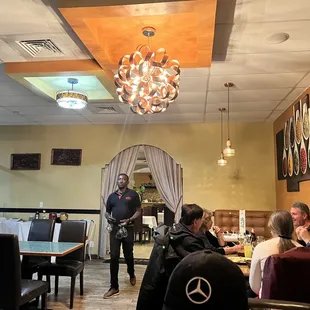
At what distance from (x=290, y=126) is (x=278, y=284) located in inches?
161

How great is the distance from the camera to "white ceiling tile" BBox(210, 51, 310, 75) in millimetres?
3564

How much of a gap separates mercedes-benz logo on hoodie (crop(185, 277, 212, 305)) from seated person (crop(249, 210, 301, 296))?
1.55 metres

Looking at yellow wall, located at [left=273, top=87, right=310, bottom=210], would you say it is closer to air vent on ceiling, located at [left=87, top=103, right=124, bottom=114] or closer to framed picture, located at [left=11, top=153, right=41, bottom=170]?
air vent on ceiling, located at [left=87, top=103, right=124, bottom=114]

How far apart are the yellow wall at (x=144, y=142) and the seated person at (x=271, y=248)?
4.46 m

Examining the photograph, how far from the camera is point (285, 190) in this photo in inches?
232

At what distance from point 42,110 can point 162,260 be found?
4.77m

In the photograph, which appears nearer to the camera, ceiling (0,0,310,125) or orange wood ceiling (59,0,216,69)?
orange wood ceiling (59,0,216,69)

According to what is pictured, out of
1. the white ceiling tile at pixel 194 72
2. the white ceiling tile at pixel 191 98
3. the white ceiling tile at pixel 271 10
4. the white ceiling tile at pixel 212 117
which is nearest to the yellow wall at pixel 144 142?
the white ceiling tile at pixel 212 117

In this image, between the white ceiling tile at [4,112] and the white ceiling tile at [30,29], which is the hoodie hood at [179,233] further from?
the white ceiling tile at [4,112]

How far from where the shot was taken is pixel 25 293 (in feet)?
10.0

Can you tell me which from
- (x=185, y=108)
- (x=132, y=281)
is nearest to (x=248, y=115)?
(x=185, y=108)

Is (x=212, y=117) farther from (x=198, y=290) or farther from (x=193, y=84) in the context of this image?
(x=198, y=290)

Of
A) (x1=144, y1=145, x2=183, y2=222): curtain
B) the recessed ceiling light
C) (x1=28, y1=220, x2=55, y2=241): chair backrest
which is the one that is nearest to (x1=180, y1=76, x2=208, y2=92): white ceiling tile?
the recessed ceiling light

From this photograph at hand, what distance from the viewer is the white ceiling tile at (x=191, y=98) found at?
16.1 ft
